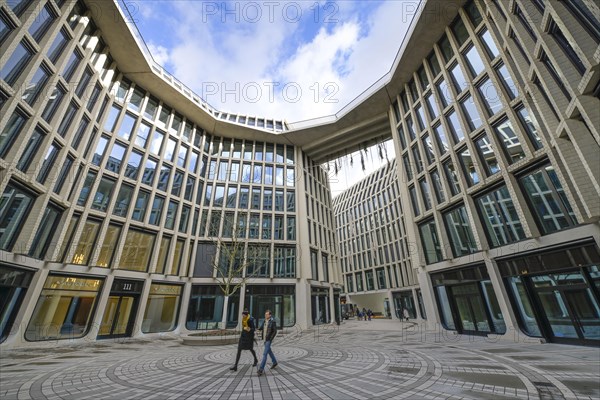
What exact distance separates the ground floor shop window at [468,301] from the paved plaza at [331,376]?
12.7 feet

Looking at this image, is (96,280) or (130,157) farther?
(130,157)

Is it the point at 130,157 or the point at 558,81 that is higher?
the point at 130,157

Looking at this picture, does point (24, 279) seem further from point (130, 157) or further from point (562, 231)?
point (562, 231)

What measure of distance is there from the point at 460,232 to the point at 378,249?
35188 mm

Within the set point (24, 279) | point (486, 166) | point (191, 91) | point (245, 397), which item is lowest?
point (245, 397)

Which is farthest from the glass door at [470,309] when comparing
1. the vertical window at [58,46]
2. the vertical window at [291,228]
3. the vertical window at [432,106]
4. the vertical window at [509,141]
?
the vertical window at [58,46]

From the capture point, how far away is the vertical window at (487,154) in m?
14.7

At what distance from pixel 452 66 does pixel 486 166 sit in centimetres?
786

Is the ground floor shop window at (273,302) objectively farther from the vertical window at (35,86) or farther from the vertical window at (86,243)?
the vertical window at (35,86)

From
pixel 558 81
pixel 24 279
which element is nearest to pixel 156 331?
pixel 24 279

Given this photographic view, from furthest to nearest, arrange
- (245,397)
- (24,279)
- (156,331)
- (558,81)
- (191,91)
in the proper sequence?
(191,91) → (156,331) → (24,279) → (558,81) → (245,397)

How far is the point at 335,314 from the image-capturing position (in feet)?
106

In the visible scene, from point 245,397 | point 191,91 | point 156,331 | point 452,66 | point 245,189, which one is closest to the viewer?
point 245,397

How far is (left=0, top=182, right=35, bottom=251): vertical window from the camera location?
518 inches
